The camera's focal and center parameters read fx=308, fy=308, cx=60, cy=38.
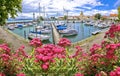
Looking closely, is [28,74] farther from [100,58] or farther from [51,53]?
[100,58]

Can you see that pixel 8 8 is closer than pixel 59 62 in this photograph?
No

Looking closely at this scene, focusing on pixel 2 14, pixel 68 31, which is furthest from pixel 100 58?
pixel 68 31

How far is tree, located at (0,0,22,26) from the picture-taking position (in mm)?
20719

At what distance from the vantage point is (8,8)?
21547mm

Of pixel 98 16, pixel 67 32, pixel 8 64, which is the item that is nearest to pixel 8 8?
pixel 8 64

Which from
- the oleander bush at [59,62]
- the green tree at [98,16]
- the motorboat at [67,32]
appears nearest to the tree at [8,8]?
the oleander bush at [59,62]

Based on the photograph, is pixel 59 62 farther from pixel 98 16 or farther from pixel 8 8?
pixel 98 16

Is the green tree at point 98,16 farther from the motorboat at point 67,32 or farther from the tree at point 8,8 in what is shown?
the tree at point 8,8

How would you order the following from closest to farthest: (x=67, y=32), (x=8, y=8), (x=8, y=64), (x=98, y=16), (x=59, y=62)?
(x=59, y=62) < (x=8, y=64) < (x=8, y=8) < (x=67, y=32) < (x=98, y=16)

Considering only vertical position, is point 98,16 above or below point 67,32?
below

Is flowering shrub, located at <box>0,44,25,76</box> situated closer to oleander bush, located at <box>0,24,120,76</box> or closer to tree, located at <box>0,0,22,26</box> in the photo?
oleander bush, located at <box>0,24,120,76</box>

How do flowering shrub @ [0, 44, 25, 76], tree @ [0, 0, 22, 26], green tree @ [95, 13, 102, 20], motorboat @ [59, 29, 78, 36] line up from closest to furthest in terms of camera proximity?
flowering shrub @ [0, 44, 25, 76] < tree @ [0, 0, 22, 26] < motorboat @ [59, 29, 78, 36] < green tree @ [95, 13, 102, 20]

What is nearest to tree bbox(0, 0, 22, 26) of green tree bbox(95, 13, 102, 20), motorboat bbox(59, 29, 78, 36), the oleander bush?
the oleander bush

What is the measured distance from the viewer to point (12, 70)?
9.98 meters
